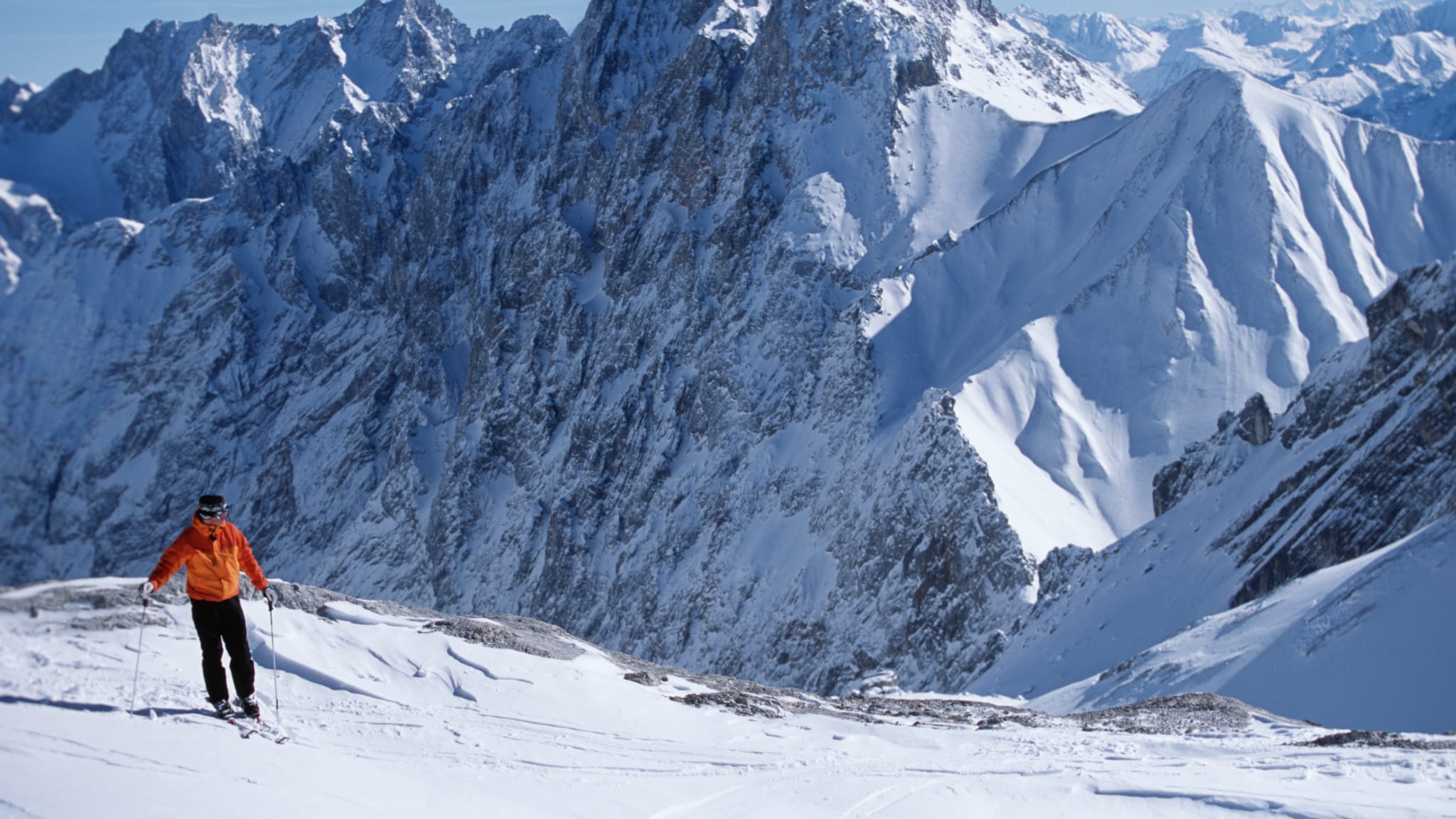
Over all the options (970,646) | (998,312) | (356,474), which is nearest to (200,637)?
(970,646)

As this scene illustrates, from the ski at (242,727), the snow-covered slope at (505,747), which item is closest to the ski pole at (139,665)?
the snow-covered slope at (505,747)

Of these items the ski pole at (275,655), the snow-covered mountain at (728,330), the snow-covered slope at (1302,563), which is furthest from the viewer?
the snow-covered mountain at (728,330)

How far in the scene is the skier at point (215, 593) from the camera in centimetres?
1278

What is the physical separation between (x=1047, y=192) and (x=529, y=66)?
315 ft

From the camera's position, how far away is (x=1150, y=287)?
3228 inches

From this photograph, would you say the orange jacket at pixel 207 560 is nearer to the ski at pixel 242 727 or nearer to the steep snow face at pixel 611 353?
the ski at pixel 242 727

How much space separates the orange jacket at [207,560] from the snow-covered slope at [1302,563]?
887 inches

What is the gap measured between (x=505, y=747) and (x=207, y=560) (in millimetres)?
3618

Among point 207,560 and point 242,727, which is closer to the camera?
point 242,727

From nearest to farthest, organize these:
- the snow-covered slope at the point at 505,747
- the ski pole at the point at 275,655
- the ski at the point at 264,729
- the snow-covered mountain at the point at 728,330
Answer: the snow-covered slope at the point at 505,747
the ski at the point at 264,729
the ski pole at the point at 275,655
the snow-covered mountain at the point at 728,330

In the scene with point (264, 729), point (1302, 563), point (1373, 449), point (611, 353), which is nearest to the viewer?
point (264, 729)

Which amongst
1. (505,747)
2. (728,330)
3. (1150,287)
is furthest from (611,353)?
(505,747)

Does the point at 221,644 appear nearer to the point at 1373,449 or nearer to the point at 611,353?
the point at 1373,449

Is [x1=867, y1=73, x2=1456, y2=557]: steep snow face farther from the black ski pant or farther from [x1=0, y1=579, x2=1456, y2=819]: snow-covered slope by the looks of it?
the black ski pant
